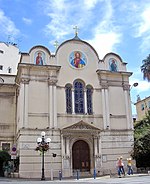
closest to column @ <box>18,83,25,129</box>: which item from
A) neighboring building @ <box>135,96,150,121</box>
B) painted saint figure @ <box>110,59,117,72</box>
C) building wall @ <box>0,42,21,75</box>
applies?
painted saint figure @ <box>110,59,117,72</box>

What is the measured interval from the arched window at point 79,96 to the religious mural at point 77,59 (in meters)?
2.17

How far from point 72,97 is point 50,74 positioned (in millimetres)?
3538

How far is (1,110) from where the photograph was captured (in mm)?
35750

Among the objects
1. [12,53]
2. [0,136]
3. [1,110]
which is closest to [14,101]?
[1,110]

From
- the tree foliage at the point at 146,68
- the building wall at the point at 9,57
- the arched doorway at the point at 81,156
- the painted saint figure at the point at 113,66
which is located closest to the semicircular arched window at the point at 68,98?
the arched doorway at the point at 81,156

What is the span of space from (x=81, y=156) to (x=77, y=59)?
11.2 m

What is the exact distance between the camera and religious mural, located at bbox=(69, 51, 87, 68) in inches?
1390

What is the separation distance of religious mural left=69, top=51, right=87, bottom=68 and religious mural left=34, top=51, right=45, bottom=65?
325 cm

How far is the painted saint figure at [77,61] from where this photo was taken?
3531cm

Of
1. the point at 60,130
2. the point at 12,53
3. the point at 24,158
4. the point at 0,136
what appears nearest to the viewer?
the point at 24,158

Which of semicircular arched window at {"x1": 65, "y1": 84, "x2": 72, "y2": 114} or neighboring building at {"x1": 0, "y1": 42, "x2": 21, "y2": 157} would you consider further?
neighboring building at {"x1": 0, "y1": 42, "x2": 21, "y2": 157}

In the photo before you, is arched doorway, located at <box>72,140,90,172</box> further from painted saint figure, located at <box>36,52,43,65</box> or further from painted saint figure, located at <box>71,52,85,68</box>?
painted saint figure, located at <box>36,52,43,65</box>

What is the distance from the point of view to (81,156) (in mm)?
32750

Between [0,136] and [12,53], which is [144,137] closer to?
[0,136]
